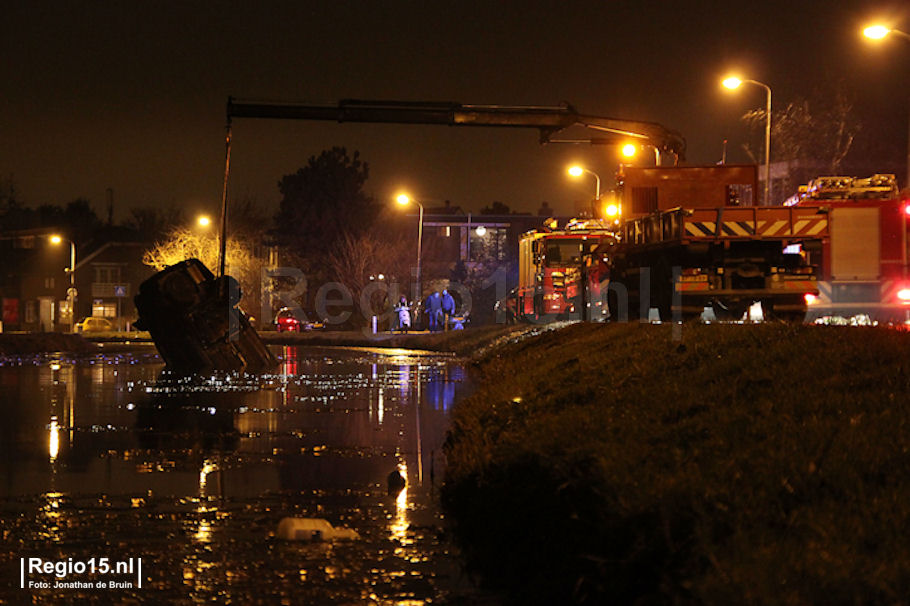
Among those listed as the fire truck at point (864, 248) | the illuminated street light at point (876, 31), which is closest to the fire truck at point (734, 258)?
the illuminated street light at point (876, 31)

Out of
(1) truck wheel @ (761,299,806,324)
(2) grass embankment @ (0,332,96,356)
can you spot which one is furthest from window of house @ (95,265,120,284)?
(1) truck wheel @ (761,299,806,324)

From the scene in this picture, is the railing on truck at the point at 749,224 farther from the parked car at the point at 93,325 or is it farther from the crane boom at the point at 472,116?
the parked car at the point at 93,325

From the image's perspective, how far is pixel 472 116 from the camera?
3372 centimetres

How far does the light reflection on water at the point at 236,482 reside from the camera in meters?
7.12

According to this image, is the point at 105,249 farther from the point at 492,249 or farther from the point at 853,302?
the point at 853,302

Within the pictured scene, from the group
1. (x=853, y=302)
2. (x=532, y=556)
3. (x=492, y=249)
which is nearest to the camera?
(x=532, y=556)

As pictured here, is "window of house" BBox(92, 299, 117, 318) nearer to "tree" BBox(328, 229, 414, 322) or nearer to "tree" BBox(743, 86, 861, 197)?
"tree" BBox(328, 229, 414, 322)

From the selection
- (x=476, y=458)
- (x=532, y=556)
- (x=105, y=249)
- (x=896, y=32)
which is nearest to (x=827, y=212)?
(x=896, y=32)

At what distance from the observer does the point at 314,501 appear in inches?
376

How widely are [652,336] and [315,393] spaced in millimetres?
7446

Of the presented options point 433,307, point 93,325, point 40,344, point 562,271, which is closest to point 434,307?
point 433,307

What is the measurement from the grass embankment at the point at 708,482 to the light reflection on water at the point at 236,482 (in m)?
0.56

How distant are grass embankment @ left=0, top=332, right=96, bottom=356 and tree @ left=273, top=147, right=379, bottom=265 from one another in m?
63.6

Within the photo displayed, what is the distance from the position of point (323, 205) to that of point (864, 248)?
8296 cm
